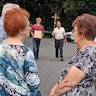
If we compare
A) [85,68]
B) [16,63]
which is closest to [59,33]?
[16,63]

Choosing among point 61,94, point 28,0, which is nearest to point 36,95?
point 61,94

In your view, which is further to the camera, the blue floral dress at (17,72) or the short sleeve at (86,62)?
the blue floral dress at (17,72)

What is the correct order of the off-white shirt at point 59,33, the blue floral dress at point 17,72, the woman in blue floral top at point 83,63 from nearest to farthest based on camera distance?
the woman in blue floral top at point 83,63 < the blue floral dress at point 17,72 < the off-white shirt at point 59,33

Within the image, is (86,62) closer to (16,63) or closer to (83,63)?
(83,63)

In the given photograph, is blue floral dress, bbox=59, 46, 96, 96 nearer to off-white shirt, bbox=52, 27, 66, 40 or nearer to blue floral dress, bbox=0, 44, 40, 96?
blue floral dress, bbox=0, 44, 40, 96

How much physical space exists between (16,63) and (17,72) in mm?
85

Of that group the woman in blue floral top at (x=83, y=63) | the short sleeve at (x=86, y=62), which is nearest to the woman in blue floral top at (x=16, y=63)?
the woman in blue floral top at (x=83, y=63)

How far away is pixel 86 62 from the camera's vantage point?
5.05 m

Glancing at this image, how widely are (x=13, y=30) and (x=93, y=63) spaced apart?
0.81 metres

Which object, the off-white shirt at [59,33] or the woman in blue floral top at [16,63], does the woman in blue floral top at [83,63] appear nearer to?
the woman in blue floral top at [16,63]

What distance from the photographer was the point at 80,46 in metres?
5.20

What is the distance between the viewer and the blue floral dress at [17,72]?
5.10 metres

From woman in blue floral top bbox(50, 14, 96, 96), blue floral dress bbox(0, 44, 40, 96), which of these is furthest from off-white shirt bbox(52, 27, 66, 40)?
blue floral dress bbox(0, 44, 40, 96)

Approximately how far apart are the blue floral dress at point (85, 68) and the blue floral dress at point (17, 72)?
319 millimetres
